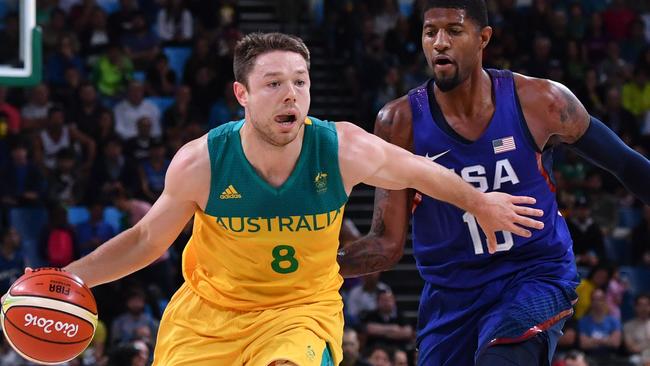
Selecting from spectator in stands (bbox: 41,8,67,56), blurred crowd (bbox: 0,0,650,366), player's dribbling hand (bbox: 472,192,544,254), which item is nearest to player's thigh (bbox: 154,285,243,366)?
player's dribbling hand (bbox: 472,192,544,254)

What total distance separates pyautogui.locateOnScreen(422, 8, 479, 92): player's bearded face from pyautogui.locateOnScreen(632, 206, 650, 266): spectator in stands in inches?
360

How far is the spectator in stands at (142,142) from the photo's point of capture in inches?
525

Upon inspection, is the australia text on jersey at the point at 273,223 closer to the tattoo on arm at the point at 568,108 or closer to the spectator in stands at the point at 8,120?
the tattoo on arm at the point at 568,108

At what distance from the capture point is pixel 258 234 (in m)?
5.09

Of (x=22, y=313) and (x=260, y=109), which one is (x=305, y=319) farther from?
(x=22, y=313)

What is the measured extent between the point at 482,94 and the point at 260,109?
1.30 metres

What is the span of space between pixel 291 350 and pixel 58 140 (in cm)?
883

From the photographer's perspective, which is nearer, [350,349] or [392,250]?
[392,250]

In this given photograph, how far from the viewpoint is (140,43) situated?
15.0m

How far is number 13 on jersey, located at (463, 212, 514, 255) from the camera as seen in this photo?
5.49 metres

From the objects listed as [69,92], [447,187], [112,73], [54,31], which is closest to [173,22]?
[112,73]

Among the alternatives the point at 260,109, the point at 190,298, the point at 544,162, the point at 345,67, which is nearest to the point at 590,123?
the point at 544,162

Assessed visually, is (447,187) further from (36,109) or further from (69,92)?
(69,92)

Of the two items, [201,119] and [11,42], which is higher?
[11,42]
